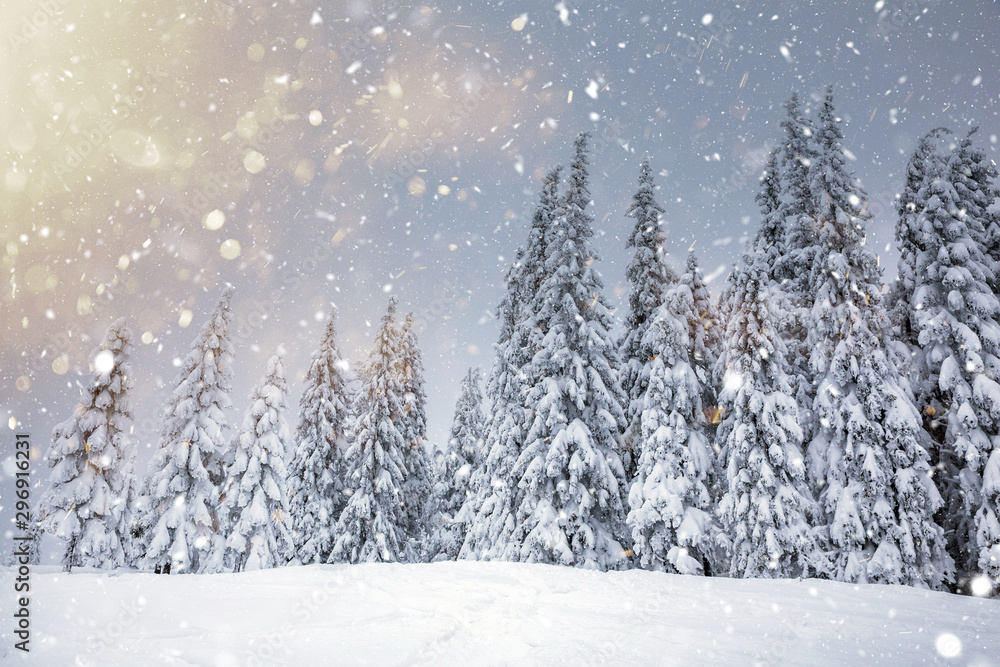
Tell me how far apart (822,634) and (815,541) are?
11.7 m

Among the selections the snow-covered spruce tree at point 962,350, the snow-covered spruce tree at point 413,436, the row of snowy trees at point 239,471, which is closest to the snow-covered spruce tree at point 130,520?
the row of snowy trees at point 239,471

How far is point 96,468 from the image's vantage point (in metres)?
19.5

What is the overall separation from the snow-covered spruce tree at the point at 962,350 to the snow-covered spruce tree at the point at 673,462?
23.5 ft

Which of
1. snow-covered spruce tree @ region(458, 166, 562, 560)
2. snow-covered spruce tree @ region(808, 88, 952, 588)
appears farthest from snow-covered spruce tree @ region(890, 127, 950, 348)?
snow-covered spruce tree @ region(458, 166, 562, 560)

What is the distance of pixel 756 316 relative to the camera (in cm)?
1609

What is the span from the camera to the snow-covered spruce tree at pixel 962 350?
14391 millimetres

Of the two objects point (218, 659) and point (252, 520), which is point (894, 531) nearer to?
point (218, 659)

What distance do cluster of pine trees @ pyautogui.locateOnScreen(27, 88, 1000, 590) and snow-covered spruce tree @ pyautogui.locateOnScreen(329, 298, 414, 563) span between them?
0.21 m

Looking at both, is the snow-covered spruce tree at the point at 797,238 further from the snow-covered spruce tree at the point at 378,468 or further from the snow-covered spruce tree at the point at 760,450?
the snow-covered spruce tree at the point at 378,468

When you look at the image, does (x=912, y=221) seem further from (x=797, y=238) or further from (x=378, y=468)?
(x=378, y=468)

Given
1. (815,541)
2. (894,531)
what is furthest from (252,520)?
(894,531)

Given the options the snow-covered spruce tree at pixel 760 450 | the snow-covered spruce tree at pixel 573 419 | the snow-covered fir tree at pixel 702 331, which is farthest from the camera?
the snow-covered fir tree at pixel 702 331

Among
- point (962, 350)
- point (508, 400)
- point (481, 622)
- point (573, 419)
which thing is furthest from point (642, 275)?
point (481, 622)

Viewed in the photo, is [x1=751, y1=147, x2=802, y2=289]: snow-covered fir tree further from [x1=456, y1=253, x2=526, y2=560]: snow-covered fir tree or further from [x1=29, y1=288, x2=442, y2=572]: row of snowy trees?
[x1=29, y1=288, x2=442, y2=572]: row of snowy trees
